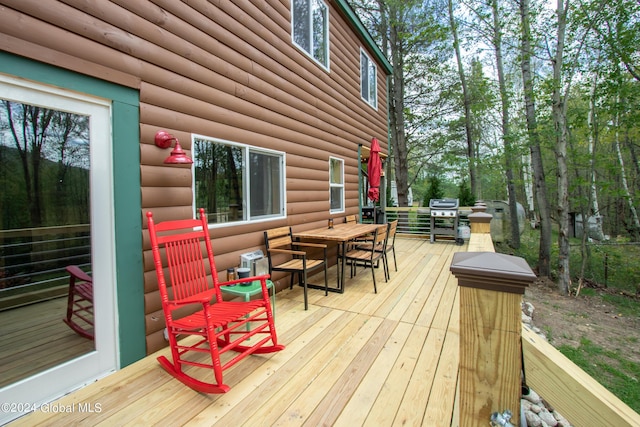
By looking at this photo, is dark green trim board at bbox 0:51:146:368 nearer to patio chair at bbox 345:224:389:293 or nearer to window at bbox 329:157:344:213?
patio chair at bbox 345:224:389:293

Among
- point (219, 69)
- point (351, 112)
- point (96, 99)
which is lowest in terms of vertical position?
point (96, 99)

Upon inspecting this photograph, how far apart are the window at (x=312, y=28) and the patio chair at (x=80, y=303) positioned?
13.0 feet

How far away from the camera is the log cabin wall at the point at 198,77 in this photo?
1.93 metres

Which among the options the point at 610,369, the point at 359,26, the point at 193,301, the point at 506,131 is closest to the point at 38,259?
the point at 193,301

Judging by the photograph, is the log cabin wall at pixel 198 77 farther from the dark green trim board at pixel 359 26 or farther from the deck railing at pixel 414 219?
the deck railing at pixel 414 219

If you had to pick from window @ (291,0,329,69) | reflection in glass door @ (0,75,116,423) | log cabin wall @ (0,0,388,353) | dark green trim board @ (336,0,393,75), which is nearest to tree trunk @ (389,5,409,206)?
dark green trim board @ (336,0,393,75)

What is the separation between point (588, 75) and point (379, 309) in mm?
7506

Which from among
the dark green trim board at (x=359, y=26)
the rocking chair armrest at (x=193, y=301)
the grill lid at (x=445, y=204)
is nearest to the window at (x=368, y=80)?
the dark green trim board at (x=359, y=26)

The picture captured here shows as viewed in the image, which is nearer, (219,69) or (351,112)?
(219,69)

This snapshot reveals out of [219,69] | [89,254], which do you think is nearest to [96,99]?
[89,254]

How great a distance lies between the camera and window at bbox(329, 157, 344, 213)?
5.82 metres

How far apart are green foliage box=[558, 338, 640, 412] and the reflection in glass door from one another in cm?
463

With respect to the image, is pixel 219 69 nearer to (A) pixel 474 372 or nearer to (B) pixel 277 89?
(B) pixel 277 89

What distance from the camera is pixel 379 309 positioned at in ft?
11.1
